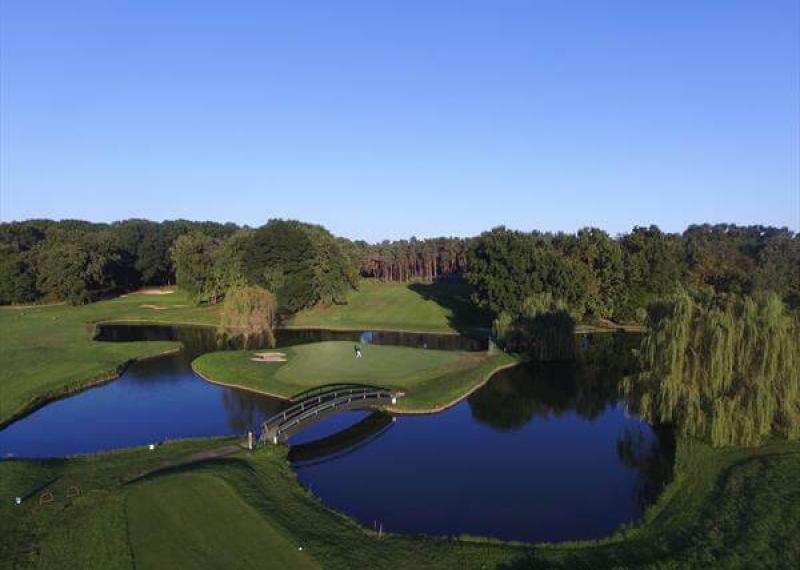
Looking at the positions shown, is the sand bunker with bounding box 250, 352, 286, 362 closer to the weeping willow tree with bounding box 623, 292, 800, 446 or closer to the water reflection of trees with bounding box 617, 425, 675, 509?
the water reflection of trees with bounding box 617, 425, 675, 509

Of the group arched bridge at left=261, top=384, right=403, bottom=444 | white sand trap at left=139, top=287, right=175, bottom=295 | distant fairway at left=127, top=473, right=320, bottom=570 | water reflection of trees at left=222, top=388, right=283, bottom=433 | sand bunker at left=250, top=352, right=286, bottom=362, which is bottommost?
distant fairway at left=127, top=473, right=320, bottom=570

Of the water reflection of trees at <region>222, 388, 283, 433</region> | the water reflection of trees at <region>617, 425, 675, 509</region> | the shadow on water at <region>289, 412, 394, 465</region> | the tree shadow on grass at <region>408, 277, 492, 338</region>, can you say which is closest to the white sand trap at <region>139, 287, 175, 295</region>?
the tree shadow on grass at <region>408, 277, 492, 338</region>

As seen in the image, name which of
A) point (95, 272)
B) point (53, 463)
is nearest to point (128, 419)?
point (53, 463)

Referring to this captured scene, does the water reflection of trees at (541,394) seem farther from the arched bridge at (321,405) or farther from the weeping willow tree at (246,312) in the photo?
the weeping willow tree at (246,312)

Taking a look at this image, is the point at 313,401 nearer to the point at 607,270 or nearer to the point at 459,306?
the point at 607,270

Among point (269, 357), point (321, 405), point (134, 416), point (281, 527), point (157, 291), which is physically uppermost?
point (157, 291)

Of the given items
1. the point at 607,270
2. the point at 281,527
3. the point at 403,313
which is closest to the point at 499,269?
the point at 607,270
